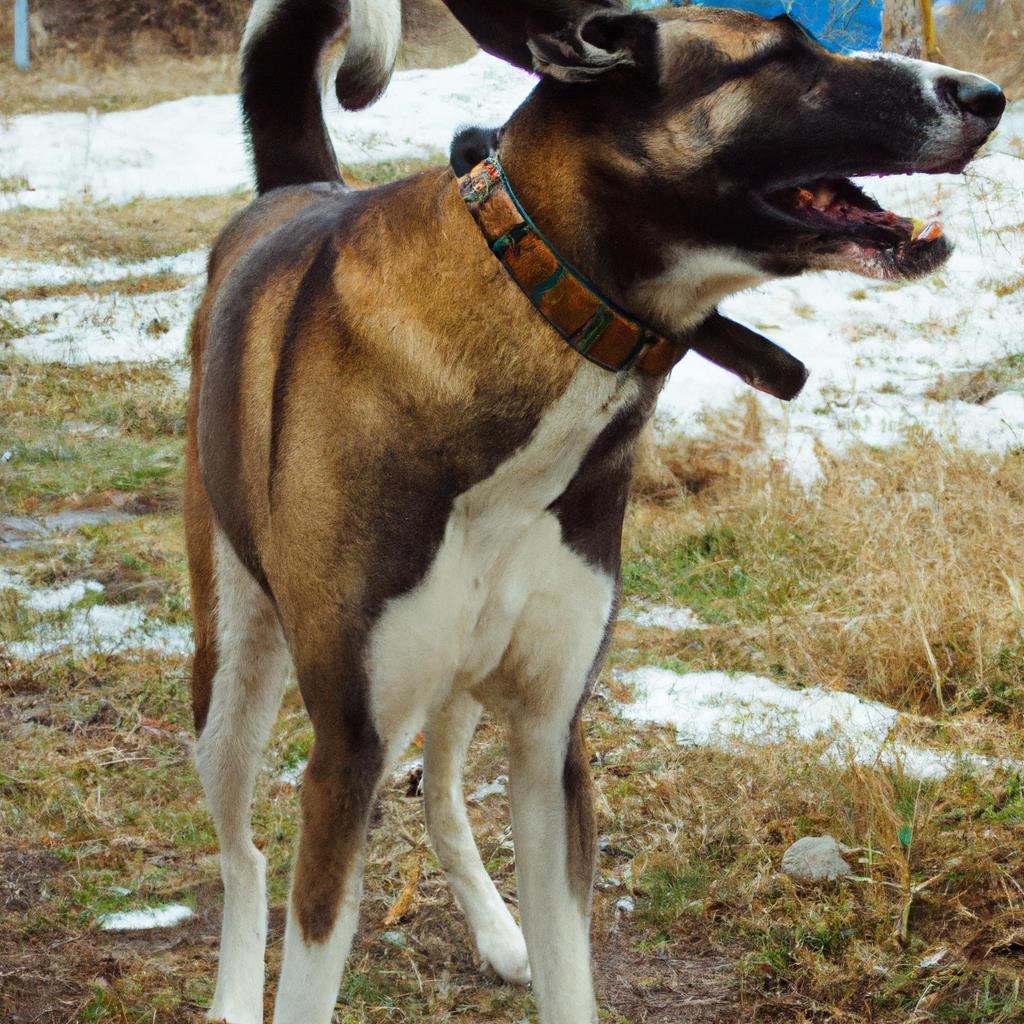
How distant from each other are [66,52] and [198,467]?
17.3 m

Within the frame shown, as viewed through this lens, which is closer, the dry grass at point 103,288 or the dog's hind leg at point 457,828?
the dog's hind leg at point 457,828

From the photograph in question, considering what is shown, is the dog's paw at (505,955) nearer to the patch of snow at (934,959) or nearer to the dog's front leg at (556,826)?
the dog's front leg at (556,826)

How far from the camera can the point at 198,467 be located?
3.08 metres

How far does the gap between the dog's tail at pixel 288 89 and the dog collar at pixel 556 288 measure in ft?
4.79

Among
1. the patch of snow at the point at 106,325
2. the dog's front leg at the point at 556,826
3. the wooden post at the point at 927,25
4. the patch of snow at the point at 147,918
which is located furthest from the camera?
the patch of snow at the point at 106,325

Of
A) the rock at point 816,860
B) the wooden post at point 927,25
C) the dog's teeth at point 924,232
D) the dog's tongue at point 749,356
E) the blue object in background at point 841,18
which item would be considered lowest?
the rock at point 816,860

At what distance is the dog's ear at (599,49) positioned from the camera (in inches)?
76.9

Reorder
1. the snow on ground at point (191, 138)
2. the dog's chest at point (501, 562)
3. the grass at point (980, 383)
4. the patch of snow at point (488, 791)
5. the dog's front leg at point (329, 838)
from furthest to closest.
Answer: the snow on ground at point (191, 138) → the grass at point (980, 383) → the patch of snow at point (488, 791) → the dog's front leg at point (329, 838) → the dog's chest at point (501, 562)

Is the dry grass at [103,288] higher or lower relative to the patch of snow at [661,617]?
lower

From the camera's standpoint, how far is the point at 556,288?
2.04 metres

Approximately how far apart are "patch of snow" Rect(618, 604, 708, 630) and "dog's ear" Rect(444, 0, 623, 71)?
2925mm

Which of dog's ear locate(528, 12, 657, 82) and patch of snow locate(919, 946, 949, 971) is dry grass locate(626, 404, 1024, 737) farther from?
dog's ear locate(528, 12, 657, 82)

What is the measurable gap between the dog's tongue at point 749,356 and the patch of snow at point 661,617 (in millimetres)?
2528

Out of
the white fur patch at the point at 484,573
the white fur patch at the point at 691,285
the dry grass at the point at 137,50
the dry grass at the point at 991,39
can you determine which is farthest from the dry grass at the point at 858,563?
the dry grass at the point at 137,50
